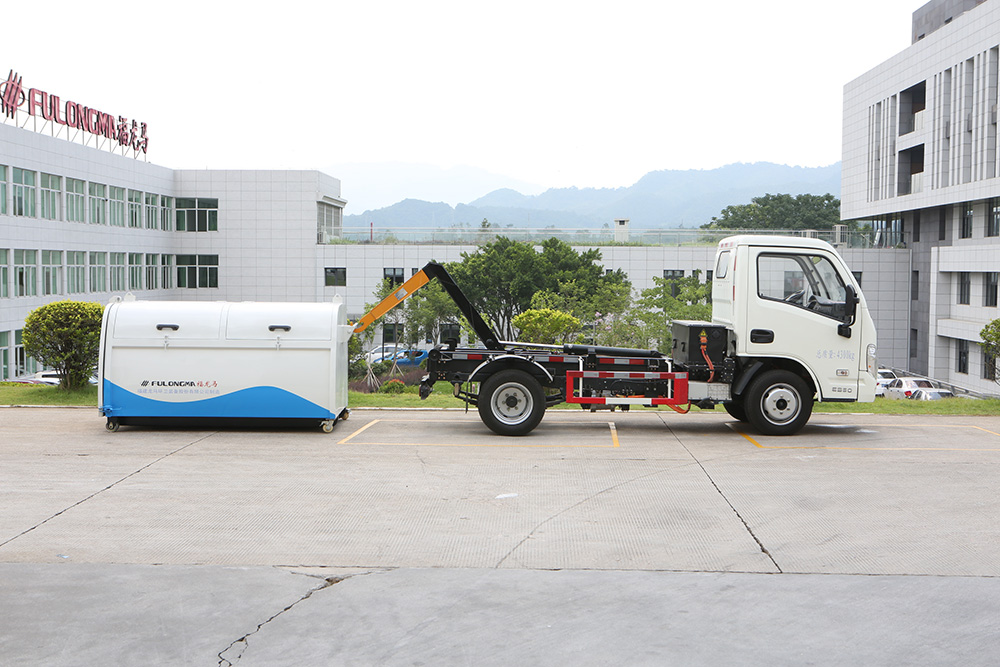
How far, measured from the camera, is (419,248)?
6138 cm

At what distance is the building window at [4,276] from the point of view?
41656 millimetres

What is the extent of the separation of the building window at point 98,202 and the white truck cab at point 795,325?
148 ft

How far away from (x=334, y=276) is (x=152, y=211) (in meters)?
12.5

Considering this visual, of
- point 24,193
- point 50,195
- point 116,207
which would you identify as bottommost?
point 24,193

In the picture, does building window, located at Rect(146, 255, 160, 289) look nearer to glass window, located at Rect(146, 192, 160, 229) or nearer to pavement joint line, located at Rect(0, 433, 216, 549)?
glass window, located at Rect(146, 192, 160, 229)

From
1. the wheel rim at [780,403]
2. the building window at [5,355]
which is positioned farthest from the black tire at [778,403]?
the building window at [5,355]

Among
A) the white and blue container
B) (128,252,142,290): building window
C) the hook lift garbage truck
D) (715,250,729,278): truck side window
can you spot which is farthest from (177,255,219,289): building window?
(715,250,729,278): truck side window

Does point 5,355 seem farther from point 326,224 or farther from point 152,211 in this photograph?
point 326,224

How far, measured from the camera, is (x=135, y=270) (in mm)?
57719

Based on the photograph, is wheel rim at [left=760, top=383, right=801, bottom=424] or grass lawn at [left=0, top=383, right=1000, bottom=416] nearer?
wheel rim at [left=760, top=383, right=801, bottom=424]

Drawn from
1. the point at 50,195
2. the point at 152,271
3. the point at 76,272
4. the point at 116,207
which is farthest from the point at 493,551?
the point at 152,271

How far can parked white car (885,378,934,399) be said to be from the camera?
40281 mm

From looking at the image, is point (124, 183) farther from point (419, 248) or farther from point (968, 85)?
point (968, 85)

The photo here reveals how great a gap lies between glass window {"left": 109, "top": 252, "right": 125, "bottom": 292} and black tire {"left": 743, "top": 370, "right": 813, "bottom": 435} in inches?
1875
